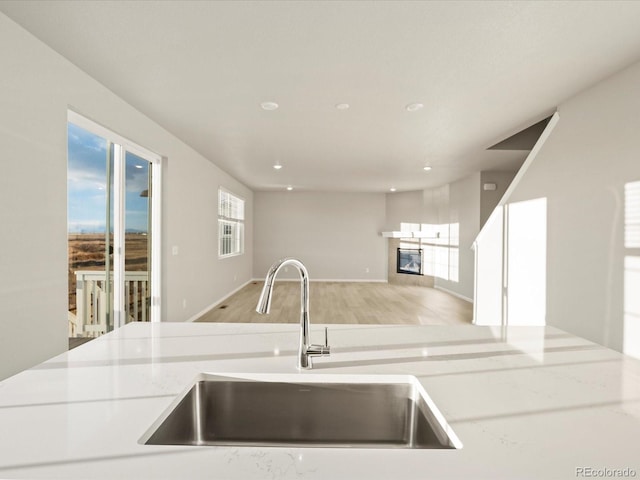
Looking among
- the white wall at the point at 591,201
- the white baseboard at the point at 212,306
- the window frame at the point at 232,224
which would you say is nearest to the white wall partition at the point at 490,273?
the white wall at the point at 591,201

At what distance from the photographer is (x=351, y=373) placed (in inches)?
41.5

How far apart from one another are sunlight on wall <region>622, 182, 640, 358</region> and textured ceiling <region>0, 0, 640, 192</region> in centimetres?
95

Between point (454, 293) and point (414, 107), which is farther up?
point (414, 107)

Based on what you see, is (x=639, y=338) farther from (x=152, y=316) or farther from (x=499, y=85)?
(x=152, y=316)

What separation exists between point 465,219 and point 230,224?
479 cm

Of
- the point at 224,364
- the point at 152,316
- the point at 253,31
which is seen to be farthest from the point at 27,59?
the point at 152,316

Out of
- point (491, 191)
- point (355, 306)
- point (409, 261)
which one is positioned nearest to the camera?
point (355, 306)

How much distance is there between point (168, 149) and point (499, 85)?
3.51m

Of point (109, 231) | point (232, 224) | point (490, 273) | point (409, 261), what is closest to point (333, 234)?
point (409, 261)

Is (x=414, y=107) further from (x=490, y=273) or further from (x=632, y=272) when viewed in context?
(x=490, y=273)

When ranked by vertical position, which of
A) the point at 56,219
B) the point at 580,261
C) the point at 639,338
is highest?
the point at 56,219

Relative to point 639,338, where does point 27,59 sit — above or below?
above

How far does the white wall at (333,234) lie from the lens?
9727 mm

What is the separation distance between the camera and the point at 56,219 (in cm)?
242
